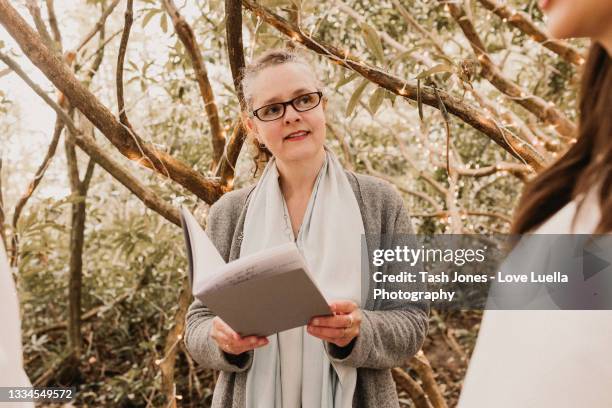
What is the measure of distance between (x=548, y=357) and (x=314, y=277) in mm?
889

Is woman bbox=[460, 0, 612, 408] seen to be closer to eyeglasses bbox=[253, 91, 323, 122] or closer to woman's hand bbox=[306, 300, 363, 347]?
woman's hand bbox=[306, 300, 363, 347]

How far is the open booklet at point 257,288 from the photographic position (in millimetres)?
884

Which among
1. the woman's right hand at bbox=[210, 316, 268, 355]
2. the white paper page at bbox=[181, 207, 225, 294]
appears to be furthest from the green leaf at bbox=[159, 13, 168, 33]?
the woman's right hand at bbox=[210, 316, 268, 355]

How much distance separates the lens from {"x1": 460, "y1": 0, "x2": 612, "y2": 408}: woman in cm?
38

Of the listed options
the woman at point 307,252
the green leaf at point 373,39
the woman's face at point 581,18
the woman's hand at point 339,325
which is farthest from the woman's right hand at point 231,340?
the green leaf at point 373,39

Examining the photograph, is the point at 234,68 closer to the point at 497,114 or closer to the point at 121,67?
the point at 121,67

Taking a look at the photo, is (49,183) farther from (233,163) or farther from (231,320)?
(231,320)

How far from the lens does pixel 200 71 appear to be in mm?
1994

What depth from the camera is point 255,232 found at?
4.44 ft

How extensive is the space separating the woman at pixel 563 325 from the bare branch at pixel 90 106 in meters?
1.34

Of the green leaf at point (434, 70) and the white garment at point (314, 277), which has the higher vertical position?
the green leaf at point (434, 70)

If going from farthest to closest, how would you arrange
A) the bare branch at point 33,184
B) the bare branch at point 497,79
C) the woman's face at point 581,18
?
the bare branch at point 497,79
the bare branch at point 33,184
the woman's face at point 581,18

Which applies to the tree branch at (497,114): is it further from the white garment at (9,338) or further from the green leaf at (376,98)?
the white garment at (9,338)

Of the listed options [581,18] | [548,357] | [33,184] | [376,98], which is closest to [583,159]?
[581,18]
